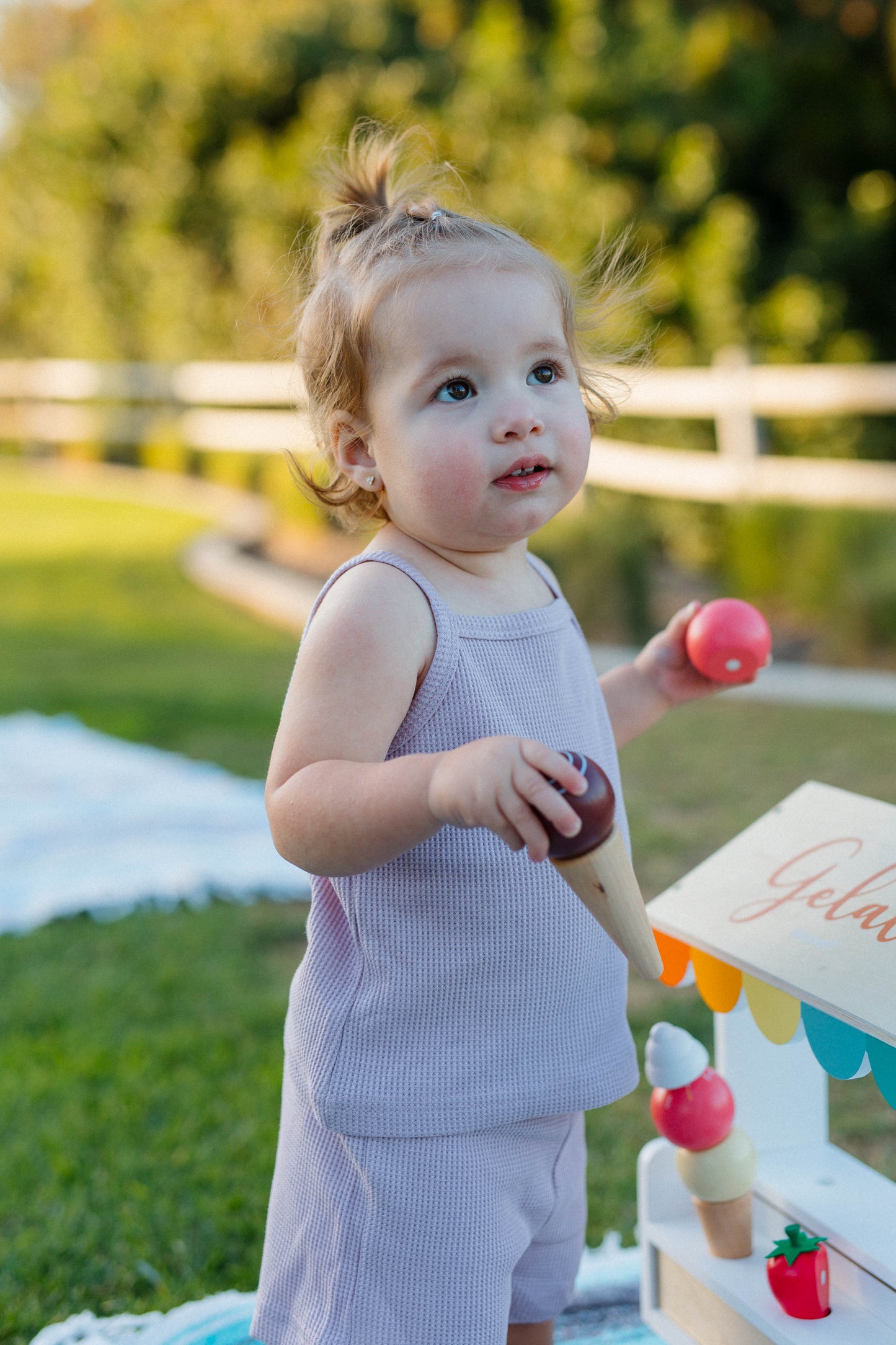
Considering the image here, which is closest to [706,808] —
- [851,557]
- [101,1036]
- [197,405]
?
[101,1036]

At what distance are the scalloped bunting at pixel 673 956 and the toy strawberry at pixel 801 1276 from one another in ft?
1.03

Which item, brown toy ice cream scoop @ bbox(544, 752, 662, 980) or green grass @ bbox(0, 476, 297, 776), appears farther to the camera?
green grass @ bbox(0, 476, 297, 776)

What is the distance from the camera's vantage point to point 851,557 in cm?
604

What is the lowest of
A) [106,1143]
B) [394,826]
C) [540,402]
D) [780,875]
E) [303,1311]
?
[106,1143]

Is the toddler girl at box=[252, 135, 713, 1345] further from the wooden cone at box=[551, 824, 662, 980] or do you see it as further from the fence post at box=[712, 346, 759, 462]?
the fence post at box=[712, 346, 759, 462]

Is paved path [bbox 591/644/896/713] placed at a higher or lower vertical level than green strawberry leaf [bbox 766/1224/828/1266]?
higher

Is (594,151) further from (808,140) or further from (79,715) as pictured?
(79,715)

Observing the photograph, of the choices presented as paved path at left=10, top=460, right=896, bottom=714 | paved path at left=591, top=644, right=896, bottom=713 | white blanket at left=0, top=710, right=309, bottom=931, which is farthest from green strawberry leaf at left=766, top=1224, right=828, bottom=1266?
paved path at left=10, top=460, right=896, bottom=714

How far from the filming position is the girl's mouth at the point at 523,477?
1367 millimetres

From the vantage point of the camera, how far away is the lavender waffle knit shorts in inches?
54.4

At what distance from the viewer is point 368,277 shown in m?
1.40

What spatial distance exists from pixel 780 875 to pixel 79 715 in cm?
439

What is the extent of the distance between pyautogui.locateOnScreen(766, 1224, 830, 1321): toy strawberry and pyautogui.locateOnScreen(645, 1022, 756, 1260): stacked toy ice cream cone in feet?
0.31

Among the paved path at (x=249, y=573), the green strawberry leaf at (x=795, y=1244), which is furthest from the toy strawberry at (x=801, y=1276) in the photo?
the paved path at (x=249, y=573)
